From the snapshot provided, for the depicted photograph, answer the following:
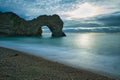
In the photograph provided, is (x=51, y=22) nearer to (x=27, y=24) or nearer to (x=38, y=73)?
(x=27, y=24)

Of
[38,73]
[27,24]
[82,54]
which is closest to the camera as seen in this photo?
[38,73]

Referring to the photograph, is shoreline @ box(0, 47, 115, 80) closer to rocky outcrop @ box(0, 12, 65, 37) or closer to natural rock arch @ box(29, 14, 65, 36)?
rocky outcrop @ box(0, 12, 65, 37)

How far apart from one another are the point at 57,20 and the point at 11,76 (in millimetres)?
72244

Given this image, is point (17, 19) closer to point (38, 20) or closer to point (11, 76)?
point (38, 20)

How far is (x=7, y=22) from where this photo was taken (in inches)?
2874

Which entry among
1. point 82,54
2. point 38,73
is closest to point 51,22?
point 82,54

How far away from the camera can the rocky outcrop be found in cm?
7306

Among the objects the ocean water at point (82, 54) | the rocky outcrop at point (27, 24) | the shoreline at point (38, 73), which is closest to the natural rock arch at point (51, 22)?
the rocky outcrop at point (27, 24)

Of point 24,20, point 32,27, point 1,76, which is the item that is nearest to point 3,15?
point 24,20

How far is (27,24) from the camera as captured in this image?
76.5 meters

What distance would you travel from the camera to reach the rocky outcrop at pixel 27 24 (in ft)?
240

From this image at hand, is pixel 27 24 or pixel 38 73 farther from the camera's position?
pixel 27 24

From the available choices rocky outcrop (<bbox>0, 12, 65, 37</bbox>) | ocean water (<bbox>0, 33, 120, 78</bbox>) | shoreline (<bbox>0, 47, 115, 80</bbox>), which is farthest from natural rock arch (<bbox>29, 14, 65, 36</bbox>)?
shoreline (<bbox>0, 47, 115, 80</bbox>)

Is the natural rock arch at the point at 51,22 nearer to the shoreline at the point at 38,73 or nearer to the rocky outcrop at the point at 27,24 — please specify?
the rocky outcrop at the point at 27,24
